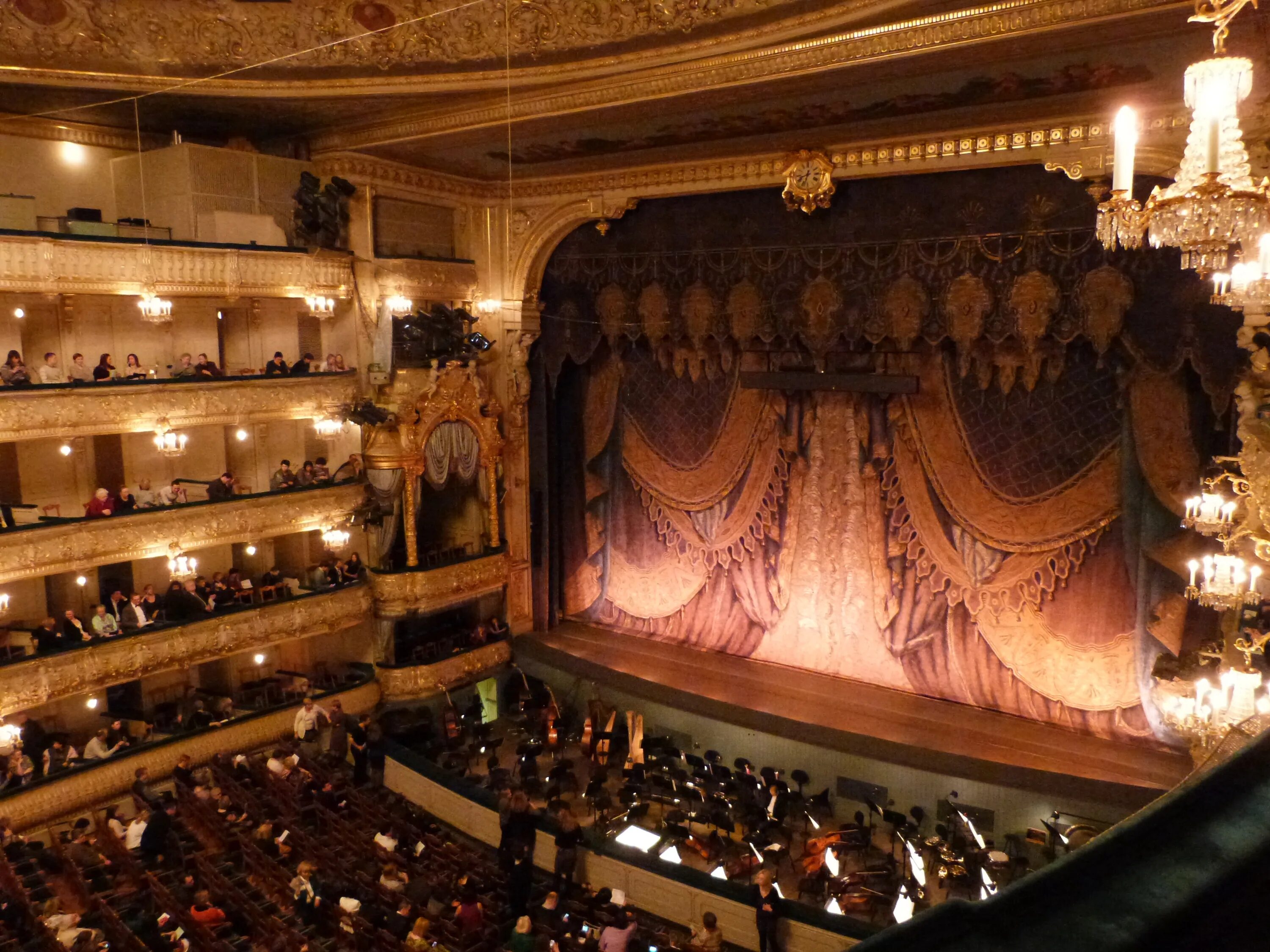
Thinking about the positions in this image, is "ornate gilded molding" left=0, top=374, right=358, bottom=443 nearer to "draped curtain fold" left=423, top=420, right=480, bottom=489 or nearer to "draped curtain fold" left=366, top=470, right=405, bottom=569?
"draped curtain fold" left=366, top=470, right=405, bottom=569

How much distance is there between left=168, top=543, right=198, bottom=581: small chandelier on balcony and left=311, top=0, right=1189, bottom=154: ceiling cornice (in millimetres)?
6813

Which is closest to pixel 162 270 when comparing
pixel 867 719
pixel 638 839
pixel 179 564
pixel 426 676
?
pixel 179 564

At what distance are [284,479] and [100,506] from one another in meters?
2.72

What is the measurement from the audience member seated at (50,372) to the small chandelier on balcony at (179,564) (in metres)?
2.72

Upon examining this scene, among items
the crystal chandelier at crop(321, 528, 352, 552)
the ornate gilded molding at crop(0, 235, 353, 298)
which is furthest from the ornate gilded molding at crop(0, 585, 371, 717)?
the ornate gilded molding at crop(0, 235, 353, 298)

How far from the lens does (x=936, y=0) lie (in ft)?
29.2

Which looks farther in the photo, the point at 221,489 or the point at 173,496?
the point at 221,489

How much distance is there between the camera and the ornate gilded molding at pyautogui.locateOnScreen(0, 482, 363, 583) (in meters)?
12.0

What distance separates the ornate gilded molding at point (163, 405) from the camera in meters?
11.9

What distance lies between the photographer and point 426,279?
15.9m

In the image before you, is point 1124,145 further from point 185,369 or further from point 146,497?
point 146,497

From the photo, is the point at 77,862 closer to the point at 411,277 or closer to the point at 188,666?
the point at 188,666

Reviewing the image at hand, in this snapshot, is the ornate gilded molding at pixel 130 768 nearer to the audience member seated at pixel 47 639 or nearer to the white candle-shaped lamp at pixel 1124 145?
the audience member seated at pixel 47 639

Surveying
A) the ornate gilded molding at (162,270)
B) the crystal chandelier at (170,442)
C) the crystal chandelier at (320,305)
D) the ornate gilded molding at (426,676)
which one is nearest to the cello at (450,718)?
the ornate gilded molding at (426,676)
